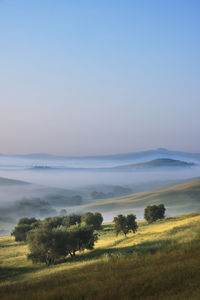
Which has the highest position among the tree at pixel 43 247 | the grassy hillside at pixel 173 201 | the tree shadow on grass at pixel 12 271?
the tree at pixel 43 247

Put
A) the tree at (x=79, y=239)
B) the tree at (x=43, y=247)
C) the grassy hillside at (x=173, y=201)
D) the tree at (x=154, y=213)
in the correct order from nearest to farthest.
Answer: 1. the tree at (x=43, y=247)
2. the tree at (x=79, y=239)
3. the tree at (x=154, y=213)
4. the grassy hillside at (x=173, y=201)

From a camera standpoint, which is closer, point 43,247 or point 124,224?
point 43,247

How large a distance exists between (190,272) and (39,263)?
1308 inches

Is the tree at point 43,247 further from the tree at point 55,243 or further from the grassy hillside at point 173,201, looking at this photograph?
the grassy hillside at point 173,201

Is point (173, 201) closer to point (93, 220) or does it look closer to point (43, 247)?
point (93, 220)

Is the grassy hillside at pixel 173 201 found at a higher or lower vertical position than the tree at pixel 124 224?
Answer: lower

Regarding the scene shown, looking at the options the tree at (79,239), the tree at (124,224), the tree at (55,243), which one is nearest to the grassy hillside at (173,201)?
the tree at (124,224)

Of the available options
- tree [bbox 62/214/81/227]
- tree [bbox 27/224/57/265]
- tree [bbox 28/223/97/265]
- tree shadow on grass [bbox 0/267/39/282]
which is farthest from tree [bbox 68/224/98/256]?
tree [bbox 62/214/81/227]

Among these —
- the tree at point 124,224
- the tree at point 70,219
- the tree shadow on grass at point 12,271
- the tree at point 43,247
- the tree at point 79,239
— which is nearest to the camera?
the tree shadow on grass at point 12,271

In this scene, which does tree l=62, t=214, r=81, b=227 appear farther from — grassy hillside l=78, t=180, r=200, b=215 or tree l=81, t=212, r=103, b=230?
grassy hillside l=78, t=180, r=200, b=215

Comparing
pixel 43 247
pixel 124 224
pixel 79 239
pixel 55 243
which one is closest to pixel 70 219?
pixel 124 224

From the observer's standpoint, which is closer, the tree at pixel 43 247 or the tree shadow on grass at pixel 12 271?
the tree shadow on grass at pixel 12 271

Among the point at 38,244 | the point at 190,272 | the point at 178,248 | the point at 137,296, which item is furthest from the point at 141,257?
the point at 38,244

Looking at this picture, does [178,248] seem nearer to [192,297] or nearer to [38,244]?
[192,297]
